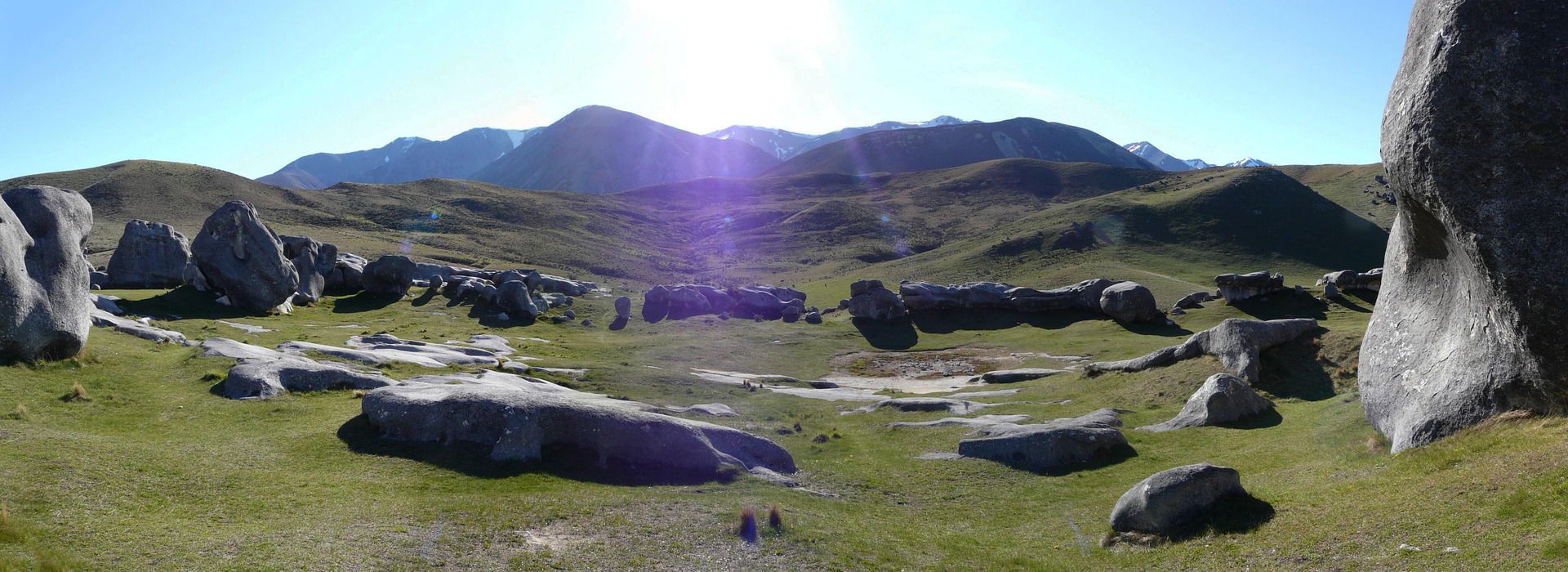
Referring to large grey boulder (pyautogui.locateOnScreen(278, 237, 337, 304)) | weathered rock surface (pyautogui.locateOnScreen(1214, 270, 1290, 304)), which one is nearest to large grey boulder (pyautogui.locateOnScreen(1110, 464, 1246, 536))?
weathered rock surface (pyautogui.locateOnScreen(1214, 270, 1290, 304))

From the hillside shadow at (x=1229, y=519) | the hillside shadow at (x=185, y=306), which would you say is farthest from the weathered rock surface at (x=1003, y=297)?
the hillside shadow at (x=1229, y=519)

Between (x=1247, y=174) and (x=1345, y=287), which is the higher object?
(x=1247, y=174)

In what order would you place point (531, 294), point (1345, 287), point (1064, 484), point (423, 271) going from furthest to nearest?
point (423, 271)
point (531, 294)
point (1345, 287)
point (1064, 484)

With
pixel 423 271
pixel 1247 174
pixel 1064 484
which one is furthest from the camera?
pixel 1247 174

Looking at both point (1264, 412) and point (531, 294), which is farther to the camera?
point (531, 294)

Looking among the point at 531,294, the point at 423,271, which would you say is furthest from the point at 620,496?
the point at 423,271

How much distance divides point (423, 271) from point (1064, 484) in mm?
86023

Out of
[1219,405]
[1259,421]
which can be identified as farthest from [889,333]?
[1259,421]

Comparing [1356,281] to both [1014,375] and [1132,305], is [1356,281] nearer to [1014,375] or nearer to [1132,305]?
[1132,305]

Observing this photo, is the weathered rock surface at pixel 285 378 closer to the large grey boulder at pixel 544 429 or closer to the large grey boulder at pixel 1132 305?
the large grey boulder at pixel 544 429

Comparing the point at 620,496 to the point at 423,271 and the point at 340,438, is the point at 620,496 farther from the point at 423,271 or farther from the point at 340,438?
the point at 423,271

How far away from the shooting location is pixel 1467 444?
52.9 ft

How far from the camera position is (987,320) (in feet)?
251

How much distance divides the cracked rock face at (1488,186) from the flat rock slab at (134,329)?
47506 millimetres
